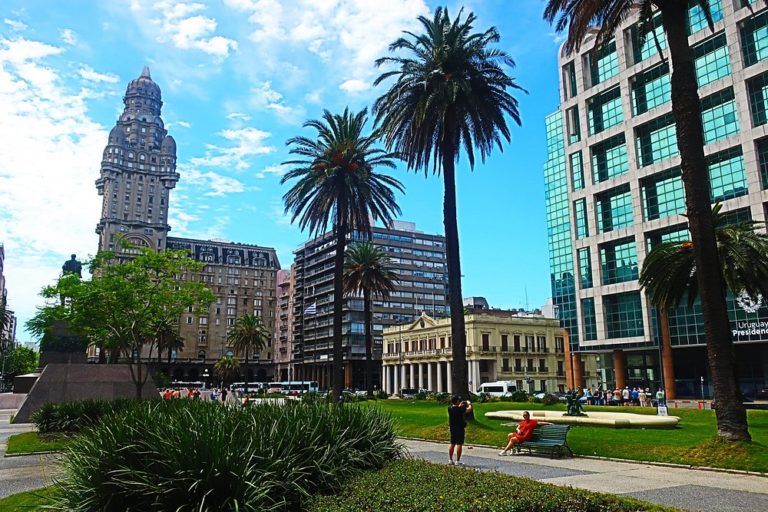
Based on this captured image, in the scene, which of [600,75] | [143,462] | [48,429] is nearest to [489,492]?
[143,462]

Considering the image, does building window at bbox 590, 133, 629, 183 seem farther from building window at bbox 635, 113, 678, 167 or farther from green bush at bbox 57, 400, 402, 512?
green bush at bbox 57, 400, 402, 512

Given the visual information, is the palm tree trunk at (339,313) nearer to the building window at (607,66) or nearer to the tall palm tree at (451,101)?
the tall palm tree at (451,101)

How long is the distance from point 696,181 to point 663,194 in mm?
44331

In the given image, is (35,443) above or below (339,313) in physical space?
below

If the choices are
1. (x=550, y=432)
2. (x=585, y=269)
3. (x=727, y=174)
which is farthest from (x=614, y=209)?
(x=550, y=432)

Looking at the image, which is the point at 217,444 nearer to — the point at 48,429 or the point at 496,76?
the point at 48,429

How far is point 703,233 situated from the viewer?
16.9 m

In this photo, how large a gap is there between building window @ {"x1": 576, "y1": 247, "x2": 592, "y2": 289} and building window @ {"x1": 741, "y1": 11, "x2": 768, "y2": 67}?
78.8 ft

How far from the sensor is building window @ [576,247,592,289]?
65181mm

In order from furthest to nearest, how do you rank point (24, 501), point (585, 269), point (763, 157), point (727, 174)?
1. point (585, 269)
2. point (727, 174)
3. point (763, 157)
4. point (24, 501)

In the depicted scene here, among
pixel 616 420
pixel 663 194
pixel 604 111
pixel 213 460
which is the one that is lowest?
pixel 616 420

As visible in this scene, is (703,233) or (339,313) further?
(339,313)

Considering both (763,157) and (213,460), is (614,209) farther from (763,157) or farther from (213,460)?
(213,460)

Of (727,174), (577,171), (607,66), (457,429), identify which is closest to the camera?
(457,429)
